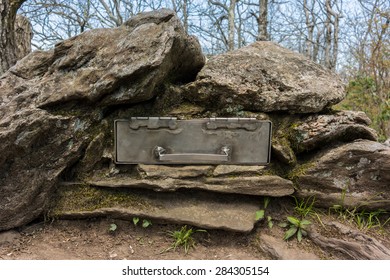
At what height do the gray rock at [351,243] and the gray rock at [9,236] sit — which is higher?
the gray rock at [351,243]

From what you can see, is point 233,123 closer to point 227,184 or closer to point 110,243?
point 227,184

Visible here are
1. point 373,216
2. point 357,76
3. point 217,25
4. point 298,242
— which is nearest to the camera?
point 298,242

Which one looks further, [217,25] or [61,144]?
[217,25]

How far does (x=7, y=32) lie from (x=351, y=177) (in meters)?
3.99

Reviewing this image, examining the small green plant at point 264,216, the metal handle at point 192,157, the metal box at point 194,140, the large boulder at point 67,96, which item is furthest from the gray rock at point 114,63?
the small green plant at point 264,216

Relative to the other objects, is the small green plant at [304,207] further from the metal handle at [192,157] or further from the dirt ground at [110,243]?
the metal handle at [192,157]

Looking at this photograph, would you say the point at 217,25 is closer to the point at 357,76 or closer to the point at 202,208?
the point at 357,76

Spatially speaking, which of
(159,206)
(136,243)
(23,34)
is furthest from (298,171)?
(23,34)

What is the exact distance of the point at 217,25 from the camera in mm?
16938

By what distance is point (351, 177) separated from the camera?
2.42 metres

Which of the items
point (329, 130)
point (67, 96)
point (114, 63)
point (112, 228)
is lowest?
point (112, 228)

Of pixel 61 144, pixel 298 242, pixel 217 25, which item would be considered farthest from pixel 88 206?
pixel 217 25

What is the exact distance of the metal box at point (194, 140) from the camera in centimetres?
247

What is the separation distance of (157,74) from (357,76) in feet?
23.7
